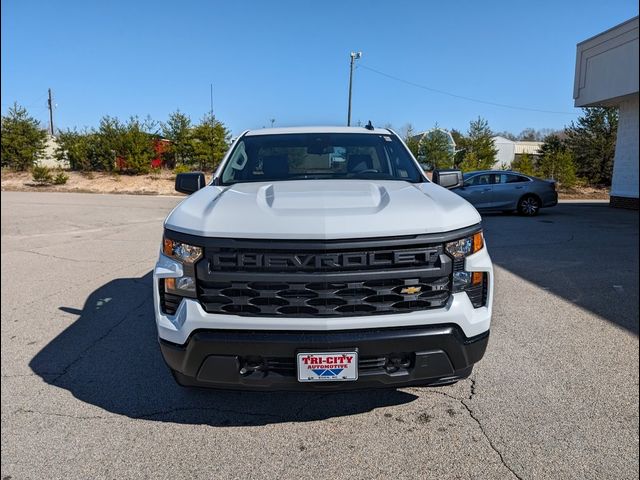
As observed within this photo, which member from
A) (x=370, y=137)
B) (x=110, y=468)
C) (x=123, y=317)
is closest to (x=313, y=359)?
(x=110, y=468)

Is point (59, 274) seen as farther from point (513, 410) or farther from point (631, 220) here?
point (631, 220)

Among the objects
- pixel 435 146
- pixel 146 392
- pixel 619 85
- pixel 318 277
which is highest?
pixel 435 146

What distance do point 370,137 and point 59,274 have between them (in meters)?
4.91

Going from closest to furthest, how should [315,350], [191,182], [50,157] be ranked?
[315,350] < [191,182] < [50,157]

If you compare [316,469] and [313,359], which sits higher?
[313,359]

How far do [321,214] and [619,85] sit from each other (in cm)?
140

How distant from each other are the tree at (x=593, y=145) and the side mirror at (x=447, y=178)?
117 centimetres

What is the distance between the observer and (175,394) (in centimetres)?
298

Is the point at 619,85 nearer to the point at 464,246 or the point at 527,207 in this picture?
the point at 464,246

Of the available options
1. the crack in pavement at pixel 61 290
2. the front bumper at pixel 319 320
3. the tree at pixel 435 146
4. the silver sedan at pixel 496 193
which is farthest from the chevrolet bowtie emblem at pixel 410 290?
the tree at pixel 435 146

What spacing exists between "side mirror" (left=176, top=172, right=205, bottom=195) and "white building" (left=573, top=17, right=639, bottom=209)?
2.75 metres

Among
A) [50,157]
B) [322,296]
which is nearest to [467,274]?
[322,296]

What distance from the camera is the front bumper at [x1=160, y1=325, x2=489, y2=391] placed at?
7.09 feet

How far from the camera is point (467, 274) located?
2312 mm
